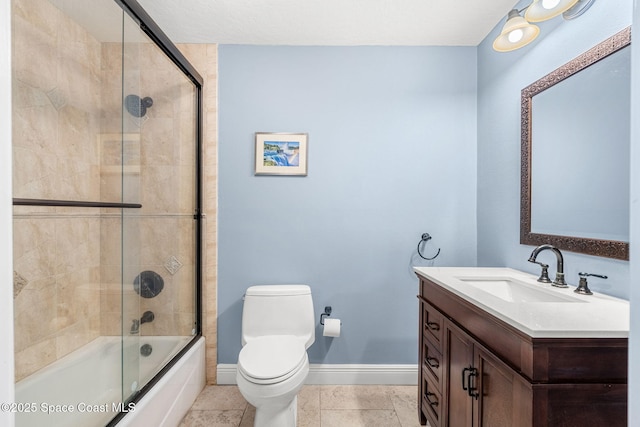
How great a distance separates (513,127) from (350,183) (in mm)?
1014

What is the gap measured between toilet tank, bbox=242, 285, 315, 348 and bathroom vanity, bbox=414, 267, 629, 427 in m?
0.82

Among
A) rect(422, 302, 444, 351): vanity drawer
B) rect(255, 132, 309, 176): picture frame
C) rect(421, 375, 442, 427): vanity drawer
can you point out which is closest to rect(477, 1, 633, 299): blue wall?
rect(422, 302, 444, 351): vanity drawer

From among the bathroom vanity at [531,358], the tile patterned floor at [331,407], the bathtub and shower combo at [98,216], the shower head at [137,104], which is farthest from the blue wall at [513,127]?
the shower head at [137,104]

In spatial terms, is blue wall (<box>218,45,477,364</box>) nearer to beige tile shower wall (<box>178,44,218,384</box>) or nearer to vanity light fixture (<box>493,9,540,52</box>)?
beige tile shower wall (<box>178,44,218,384</box>)

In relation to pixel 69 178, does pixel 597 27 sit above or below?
above

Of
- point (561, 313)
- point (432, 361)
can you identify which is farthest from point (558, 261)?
point (432, 361)

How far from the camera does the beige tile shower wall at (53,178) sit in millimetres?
1384

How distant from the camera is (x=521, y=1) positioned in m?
1.63

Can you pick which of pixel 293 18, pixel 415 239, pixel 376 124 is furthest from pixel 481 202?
pixel 293 18

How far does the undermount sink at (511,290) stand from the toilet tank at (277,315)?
96 centimetres

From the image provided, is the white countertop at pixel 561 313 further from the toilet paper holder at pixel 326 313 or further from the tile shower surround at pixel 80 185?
the tile shower surround at pixel 80 185

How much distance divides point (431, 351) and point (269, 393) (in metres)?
0.83

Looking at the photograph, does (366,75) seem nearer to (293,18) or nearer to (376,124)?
(376,124)

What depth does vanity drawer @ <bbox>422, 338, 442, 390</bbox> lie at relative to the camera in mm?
1418
